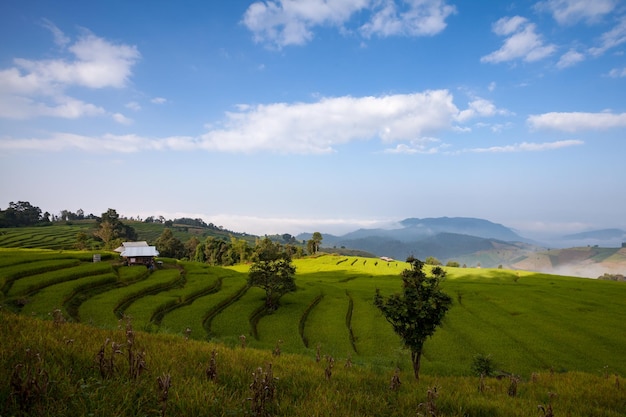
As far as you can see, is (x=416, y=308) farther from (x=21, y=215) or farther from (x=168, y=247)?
(x=21, y=215)

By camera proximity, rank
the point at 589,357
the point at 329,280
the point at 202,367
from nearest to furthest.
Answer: the point at 202,367
the point at 589,357
the point at 329,280

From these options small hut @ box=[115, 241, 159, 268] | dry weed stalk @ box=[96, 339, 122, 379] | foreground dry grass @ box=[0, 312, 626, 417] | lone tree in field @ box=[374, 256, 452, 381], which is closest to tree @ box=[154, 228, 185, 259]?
small hut @ box=[115, 241, 159, 268]

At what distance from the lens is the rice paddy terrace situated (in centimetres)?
3578

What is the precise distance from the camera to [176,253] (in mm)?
136250

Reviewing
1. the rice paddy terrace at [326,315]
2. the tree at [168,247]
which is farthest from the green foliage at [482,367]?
the tree at [168,247]

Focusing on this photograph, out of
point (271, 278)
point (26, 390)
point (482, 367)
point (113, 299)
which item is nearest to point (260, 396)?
point (26, 390)

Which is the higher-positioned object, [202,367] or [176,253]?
[202,367]

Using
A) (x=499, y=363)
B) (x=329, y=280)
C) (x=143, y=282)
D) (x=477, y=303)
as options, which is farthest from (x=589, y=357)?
(x=143, y=282)

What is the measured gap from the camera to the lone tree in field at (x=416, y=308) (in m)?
17.9

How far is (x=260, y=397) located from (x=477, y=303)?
64821 mm

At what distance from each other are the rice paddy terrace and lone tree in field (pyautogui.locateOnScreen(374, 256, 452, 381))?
1089cm

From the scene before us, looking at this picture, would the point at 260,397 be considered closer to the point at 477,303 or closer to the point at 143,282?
the point at 143,282

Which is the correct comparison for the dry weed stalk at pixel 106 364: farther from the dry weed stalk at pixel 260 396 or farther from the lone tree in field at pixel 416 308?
the lone tree in field at pixel 416 308

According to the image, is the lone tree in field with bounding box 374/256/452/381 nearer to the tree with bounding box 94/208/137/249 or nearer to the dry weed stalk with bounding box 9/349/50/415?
the dry weed stalk with bounding box 9/349/50/415
